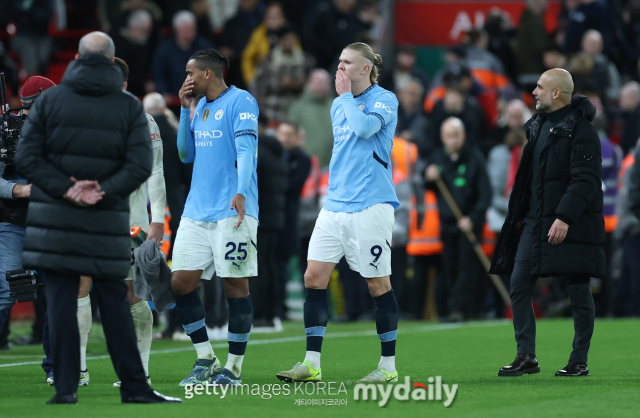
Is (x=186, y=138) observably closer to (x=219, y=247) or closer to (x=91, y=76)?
(x=219, y=247)

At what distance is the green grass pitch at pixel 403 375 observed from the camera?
6309 mm

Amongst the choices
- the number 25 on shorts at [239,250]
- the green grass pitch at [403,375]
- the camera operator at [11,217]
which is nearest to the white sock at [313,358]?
the green grass pitch at [403,375]

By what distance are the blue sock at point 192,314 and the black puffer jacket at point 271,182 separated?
6.02 meters

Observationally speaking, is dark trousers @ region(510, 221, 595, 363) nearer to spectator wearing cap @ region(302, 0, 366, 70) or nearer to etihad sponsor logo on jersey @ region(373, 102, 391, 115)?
etihad sponsor logo on jersey @ region(373, 102, 391, 115)

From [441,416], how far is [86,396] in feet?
7.71

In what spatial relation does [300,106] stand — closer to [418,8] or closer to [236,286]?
[418,8]

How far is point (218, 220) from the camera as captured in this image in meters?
7.52

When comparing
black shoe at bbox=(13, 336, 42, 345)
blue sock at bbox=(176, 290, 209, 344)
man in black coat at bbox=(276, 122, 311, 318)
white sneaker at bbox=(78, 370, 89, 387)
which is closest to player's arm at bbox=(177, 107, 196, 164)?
blue sock at bbox=(176, 290, 209, 344)

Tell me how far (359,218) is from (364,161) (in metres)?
0.42

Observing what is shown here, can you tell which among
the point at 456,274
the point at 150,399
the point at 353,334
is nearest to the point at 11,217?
the point at 150,399

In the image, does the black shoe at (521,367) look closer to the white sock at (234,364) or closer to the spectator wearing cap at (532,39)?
the white sock at (234,364)

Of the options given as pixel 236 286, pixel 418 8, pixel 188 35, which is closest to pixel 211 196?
pixel 236 286

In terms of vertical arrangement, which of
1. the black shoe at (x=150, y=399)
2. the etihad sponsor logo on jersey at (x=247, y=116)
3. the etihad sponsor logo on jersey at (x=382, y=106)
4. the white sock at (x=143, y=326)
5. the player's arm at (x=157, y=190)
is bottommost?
the black shoe at (x=150, y=399)

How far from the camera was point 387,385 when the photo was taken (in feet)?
24.3
